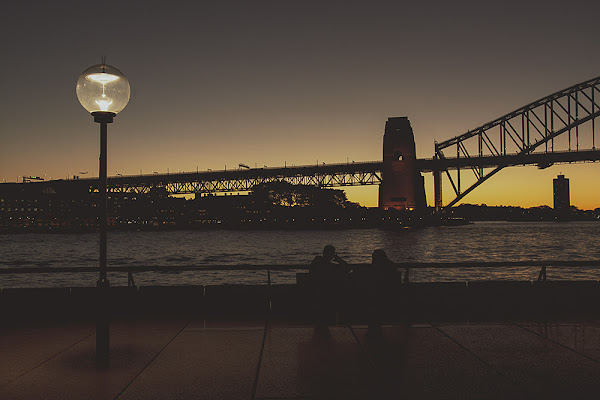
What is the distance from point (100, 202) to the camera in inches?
259

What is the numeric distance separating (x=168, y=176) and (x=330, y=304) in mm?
149345

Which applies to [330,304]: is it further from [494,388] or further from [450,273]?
[450,273]

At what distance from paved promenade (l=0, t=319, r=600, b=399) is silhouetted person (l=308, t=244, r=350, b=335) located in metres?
0.27

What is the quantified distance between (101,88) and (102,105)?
0.19 meters

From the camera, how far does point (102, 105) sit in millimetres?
6770

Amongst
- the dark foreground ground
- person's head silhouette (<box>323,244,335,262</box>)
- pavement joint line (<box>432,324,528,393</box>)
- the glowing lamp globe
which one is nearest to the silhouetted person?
person's head silhouette (<box>323,244,335,262</box>)

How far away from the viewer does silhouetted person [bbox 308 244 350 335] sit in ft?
26.3

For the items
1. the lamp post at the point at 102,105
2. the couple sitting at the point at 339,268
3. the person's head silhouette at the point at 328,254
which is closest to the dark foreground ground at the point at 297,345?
the lamp post at the point at 102,105

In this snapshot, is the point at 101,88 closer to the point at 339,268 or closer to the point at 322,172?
the point at 339,268

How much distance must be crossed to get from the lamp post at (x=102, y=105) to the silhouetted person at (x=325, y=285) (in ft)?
9.17

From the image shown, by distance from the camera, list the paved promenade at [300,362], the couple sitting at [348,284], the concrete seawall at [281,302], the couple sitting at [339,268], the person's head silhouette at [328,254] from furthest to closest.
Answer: the concrete seawall at [281,302] < the person's head silhouette at [328,254] < the couple sitting at [339,268] < the couple sitting at [348,284] < the paved promenade at [300,362]

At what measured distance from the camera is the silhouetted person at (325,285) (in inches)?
315

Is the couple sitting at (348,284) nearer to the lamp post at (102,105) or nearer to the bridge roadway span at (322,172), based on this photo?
the lamp post at (102,105)

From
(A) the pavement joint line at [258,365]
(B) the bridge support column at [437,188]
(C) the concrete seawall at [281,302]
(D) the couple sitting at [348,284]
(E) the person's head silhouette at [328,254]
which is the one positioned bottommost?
(A) the pavement joint line at [258,365]
